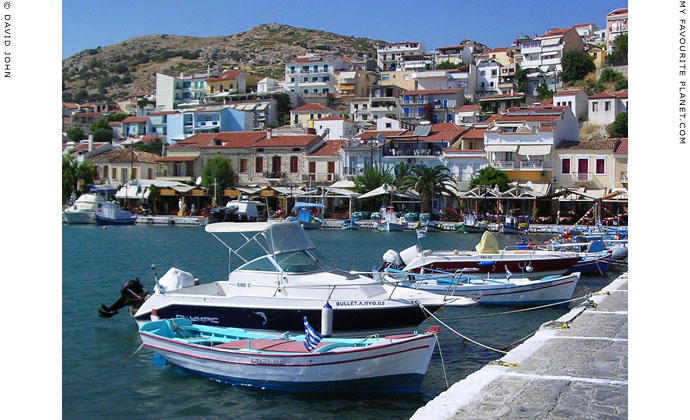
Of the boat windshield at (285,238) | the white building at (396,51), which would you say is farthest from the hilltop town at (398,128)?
the boat windshield at (285,238)

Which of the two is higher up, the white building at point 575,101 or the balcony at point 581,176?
the white building at point 575,101

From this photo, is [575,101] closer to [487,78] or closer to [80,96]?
[487,78]

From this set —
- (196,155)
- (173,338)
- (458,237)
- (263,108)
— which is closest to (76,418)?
(173,338)

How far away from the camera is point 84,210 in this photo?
62.1m

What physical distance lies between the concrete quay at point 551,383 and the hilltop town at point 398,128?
41944mm

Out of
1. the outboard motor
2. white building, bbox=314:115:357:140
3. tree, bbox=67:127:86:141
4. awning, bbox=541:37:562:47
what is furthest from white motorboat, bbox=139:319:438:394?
tree, bbox=67:127:86:141

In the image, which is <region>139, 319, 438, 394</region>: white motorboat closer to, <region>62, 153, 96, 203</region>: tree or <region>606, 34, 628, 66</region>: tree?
<region>62, 153, 96, 203</region>: tree

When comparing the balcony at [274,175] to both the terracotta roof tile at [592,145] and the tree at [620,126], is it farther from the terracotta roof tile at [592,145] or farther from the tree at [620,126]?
the tree at [620,126]

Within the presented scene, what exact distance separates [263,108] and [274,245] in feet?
257

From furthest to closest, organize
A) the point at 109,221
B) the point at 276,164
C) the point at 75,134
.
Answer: the point at 75,134
the point at 276,164
the point at 109,221

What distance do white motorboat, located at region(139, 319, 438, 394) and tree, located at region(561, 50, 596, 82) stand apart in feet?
267

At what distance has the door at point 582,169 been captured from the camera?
55.7 metres

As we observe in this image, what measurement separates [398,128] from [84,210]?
31.1 meters

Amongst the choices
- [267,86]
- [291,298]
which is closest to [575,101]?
[267,86]
